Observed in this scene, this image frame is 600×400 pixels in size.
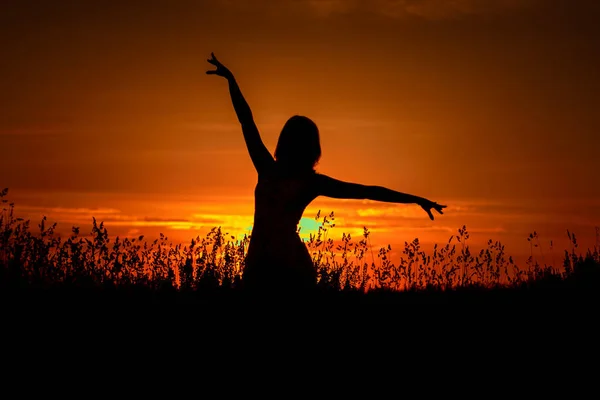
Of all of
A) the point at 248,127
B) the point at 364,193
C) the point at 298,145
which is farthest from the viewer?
the point at 248,127

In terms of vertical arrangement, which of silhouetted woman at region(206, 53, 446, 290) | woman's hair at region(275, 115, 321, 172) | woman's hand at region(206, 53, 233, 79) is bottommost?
silhouetted woman at region(206, 53, 446, 290)

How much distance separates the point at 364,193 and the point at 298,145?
0.86 m

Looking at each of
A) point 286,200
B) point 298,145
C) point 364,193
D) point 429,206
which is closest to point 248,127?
point 298,145

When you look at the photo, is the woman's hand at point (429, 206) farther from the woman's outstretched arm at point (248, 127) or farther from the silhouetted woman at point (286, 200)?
the woman's outstretched arm at point (248, 127)

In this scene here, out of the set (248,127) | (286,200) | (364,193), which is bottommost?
(286,200)

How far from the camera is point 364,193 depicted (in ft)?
22.1

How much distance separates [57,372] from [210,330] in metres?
1.56

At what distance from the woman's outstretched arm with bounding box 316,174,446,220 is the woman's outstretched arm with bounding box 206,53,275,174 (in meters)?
0.55

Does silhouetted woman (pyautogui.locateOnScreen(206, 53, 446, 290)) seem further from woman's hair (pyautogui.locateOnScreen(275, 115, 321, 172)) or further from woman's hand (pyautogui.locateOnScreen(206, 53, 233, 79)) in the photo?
woman's hand (pyautogui.locateOnScreen(206, 53, 233, 79))

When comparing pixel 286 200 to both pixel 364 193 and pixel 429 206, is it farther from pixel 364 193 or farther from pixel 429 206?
pixel 429 206

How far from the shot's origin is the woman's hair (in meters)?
6.34

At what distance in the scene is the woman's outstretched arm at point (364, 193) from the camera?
21.3 feet

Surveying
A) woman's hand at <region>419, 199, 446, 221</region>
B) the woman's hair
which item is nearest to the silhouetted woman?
the woman's hair

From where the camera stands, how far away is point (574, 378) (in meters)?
5.68
